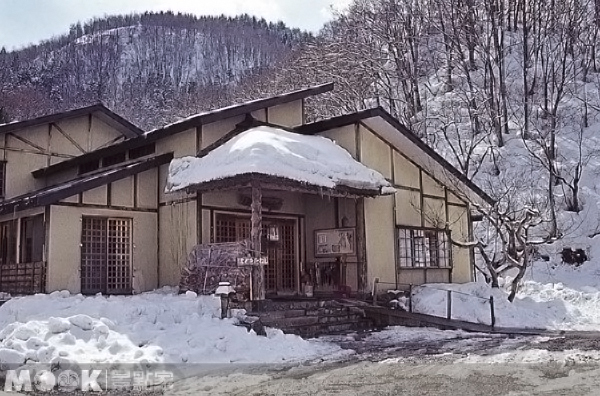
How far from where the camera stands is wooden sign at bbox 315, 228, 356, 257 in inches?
656

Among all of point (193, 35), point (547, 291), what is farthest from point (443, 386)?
point (193, 35)

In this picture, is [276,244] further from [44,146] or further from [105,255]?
[44,146]

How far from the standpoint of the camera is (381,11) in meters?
37.6

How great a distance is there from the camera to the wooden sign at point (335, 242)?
16656mm

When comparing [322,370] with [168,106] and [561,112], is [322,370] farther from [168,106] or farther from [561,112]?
[168,106]

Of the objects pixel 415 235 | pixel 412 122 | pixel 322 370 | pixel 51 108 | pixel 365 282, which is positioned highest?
pixel 51 108

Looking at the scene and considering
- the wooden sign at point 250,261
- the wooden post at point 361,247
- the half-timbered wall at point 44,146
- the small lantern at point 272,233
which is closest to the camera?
the wooden sign at point 250,261

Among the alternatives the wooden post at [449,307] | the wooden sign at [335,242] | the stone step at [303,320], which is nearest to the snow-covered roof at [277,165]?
the wooden sign at [335,242]

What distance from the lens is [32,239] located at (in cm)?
1573

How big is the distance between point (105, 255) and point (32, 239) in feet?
6.98

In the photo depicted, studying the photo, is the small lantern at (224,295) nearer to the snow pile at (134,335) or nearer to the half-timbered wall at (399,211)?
the snow pile at (134,335)

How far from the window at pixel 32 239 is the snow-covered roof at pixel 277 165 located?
380cm

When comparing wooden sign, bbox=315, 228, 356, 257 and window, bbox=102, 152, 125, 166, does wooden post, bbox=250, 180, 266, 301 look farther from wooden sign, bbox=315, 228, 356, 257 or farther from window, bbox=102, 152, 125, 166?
window, bbox=102, 152, 125, 166

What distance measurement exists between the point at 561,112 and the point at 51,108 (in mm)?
43744
